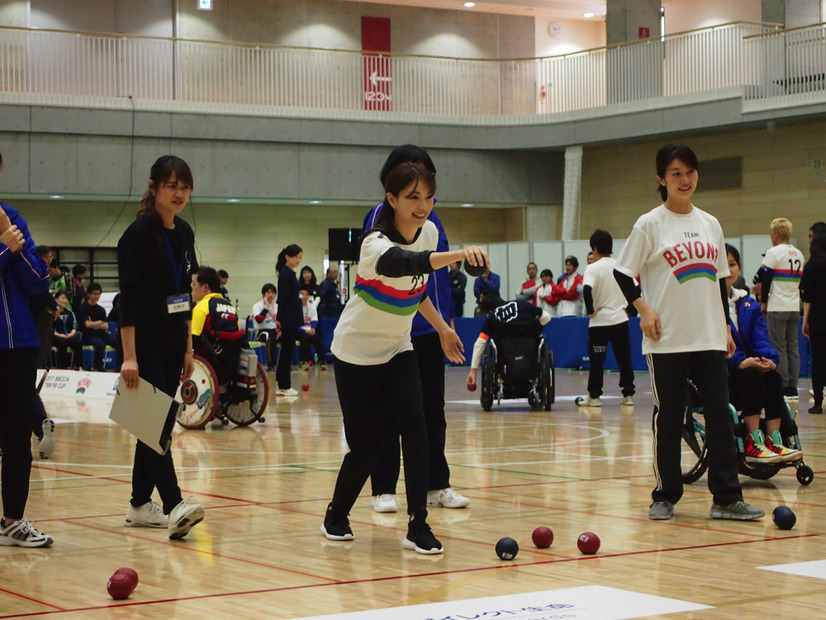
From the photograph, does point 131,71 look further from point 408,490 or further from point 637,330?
point 408,490

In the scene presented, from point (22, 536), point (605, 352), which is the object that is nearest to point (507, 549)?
point (22, 536)

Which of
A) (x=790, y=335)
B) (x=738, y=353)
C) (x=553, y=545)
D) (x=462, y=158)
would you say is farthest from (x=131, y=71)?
(x=553, y=545)

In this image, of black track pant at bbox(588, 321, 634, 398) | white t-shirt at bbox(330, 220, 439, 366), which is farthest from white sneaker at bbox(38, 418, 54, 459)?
black track pant at bbox(588, 321, 634, 398)

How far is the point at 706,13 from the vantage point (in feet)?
89.9

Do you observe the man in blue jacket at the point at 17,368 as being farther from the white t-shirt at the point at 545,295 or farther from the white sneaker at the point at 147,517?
the white t-shirt at the point at 545,295

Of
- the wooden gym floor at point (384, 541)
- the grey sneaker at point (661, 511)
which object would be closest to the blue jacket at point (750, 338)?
the wooden gym floor at point (384, 541)

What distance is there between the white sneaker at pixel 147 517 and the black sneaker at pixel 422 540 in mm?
1253

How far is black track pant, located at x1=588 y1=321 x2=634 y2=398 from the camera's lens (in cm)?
1220

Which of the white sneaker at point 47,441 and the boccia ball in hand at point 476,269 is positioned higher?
the boccia ball in hand at point 476,269

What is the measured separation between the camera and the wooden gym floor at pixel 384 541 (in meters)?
3.76

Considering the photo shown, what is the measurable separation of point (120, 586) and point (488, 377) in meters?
8.13

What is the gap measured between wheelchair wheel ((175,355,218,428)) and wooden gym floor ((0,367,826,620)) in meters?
1.15

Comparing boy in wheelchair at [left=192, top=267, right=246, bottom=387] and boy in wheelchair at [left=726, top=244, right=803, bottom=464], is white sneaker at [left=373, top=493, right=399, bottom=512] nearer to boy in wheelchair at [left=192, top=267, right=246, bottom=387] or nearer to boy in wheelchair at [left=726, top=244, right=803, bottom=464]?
boy in wheelchair at [left=726, top=244, right=803, bottom=464]

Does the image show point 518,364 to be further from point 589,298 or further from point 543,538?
point 543,538
